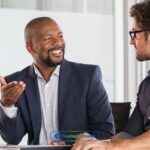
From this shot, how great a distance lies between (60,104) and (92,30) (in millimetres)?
1928

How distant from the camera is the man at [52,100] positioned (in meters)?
2.49

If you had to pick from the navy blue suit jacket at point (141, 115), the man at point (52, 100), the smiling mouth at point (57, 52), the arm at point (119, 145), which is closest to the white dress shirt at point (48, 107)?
the man at point (52, 100)

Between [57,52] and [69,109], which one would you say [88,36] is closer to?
[57,52]

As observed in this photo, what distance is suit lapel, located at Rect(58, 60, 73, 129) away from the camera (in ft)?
8.27

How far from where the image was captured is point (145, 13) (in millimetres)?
1771

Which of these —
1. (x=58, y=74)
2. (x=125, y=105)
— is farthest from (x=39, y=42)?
(x=125, y=105)

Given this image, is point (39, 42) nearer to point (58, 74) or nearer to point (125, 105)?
point (58, 74)

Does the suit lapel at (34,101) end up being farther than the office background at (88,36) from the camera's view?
No

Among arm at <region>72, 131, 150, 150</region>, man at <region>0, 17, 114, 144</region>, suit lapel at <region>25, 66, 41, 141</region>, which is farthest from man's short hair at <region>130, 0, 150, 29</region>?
suit lapel at <region>25, 66, 41, 141</region>

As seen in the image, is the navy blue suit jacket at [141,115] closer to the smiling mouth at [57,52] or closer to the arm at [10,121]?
the arm at [10,121]

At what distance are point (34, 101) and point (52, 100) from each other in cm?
11

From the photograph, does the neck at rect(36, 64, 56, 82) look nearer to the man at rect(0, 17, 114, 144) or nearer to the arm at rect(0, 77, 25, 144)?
the man at rect(0, 17, 114, 144)

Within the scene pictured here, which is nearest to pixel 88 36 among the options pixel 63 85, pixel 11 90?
pixel 63 85

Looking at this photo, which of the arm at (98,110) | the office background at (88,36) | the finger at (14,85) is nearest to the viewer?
the finger at (14,85)
